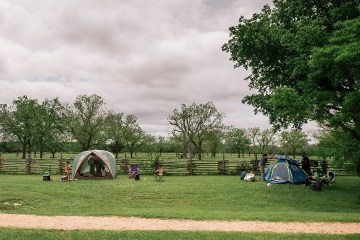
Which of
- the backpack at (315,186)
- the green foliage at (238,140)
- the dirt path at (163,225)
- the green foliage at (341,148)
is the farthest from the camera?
the green foliage at (238,140)

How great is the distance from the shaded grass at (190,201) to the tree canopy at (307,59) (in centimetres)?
349

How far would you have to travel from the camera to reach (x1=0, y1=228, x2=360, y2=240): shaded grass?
8039mm

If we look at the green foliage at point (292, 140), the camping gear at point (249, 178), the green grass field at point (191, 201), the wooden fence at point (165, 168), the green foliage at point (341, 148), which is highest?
the green foliage at point (292, 140)

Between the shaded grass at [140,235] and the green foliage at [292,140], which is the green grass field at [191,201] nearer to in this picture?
the shaded grass at [140,235]

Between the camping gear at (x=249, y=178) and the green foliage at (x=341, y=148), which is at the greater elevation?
the green foliage at (x=341, y=148)

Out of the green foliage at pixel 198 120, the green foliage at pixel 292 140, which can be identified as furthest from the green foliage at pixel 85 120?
the green foliage at pixel 292 140

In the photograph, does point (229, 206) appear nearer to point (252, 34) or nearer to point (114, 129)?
point (252, 34)

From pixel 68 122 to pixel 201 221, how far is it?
42861 millimetres

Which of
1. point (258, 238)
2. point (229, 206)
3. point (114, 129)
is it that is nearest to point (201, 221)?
point (258, 238)

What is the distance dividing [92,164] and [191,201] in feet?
36.4

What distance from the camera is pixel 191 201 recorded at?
14.4 metres

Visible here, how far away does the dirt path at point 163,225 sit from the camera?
9.04 metres

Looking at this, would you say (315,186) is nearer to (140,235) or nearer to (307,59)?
(307,59)

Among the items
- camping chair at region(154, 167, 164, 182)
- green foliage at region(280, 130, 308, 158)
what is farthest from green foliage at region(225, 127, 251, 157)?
camping chair at region(154, 167, 164, 182)
